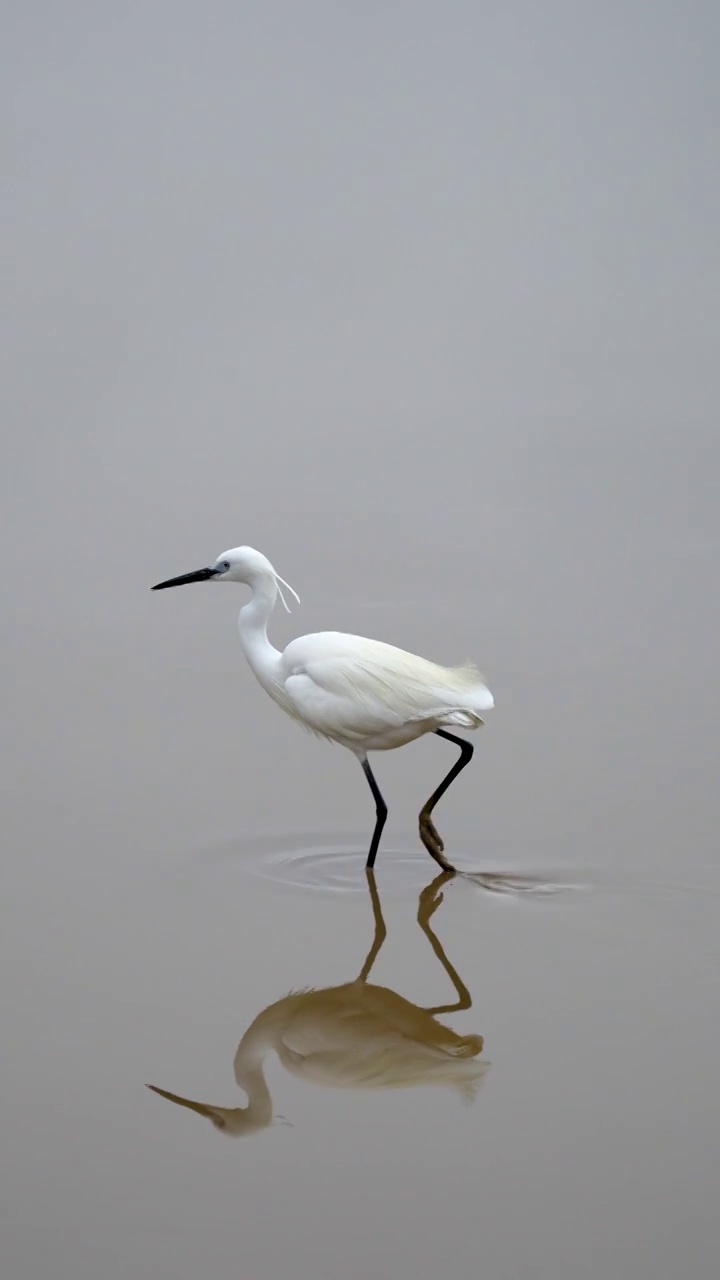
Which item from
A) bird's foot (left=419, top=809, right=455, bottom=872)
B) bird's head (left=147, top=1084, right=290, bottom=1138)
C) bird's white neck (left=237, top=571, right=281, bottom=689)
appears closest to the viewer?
bird's head (left=147, top=1084, right=290, bottom=1138)

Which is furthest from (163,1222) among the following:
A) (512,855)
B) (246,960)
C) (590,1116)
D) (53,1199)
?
(512,855)

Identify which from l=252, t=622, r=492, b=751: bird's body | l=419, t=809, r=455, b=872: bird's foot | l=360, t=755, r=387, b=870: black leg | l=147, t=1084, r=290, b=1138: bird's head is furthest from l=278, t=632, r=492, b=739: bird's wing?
l=147, t=1084, r=290, b=1138: bird's head

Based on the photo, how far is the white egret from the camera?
5.14 metres

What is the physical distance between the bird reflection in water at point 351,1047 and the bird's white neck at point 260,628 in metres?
1.41

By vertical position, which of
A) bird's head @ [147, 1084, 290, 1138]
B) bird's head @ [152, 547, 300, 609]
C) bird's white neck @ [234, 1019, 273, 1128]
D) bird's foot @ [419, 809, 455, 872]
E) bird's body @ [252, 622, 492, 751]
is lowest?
bird's head @ [147, 1084, 290, 1138]

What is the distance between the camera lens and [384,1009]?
13.7ft

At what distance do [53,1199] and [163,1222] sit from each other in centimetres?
23

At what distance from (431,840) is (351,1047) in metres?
1.43

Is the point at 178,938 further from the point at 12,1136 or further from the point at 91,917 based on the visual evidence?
the point at 12,1136

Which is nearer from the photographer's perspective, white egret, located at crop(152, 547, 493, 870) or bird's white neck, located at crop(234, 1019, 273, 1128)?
bird's white neck, located at crop(234, 1019, 273, 1128)

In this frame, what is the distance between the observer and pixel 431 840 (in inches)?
208

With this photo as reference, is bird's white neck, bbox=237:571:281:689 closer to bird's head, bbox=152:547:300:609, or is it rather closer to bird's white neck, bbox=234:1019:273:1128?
bird's head, bbox=152:547:300:609

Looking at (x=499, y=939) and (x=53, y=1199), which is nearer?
(x=53, y=1199)

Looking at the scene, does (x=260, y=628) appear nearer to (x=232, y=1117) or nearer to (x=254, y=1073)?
(x=254, y=1073)
